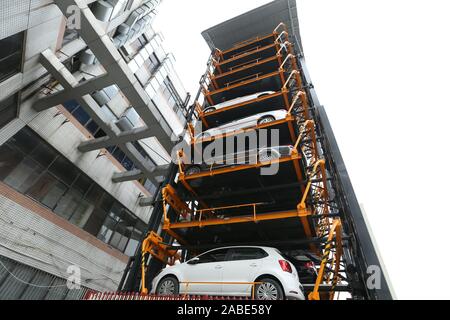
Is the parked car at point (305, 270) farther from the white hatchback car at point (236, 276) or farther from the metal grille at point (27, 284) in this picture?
the metal grille at point (27, 284)

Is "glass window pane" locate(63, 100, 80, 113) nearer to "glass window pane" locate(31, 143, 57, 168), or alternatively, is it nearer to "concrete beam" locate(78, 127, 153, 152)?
"concrete beam" locate(78, 127, 153, 152)

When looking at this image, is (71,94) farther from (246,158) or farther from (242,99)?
(246,158)

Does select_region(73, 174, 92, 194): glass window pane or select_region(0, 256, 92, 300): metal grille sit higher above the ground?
select_region(73, 174, 92, 194): glass window pane

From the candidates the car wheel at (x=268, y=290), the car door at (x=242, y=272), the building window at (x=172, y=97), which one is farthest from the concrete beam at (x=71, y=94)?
the building window at (x=172, y=97)

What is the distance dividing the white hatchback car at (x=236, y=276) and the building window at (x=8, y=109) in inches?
Result: 357

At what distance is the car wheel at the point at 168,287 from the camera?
18.6 ft

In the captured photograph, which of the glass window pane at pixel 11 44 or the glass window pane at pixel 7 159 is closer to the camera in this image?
the glass window pane at pixel 11 44

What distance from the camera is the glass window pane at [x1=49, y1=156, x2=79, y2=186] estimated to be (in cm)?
1126

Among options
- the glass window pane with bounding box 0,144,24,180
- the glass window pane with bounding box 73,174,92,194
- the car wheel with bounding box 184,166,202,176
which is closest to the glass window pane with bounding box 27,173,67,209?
the glass window pane with bounding box 73,174,92,194

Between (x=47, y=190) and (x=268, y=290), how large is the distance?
11.0 meters

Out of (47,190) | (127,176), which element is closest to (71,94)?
(47,190)

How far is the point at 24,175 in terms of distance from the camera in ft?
32.9

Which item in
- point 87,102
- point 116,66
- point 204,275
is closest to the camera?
point 204,275
